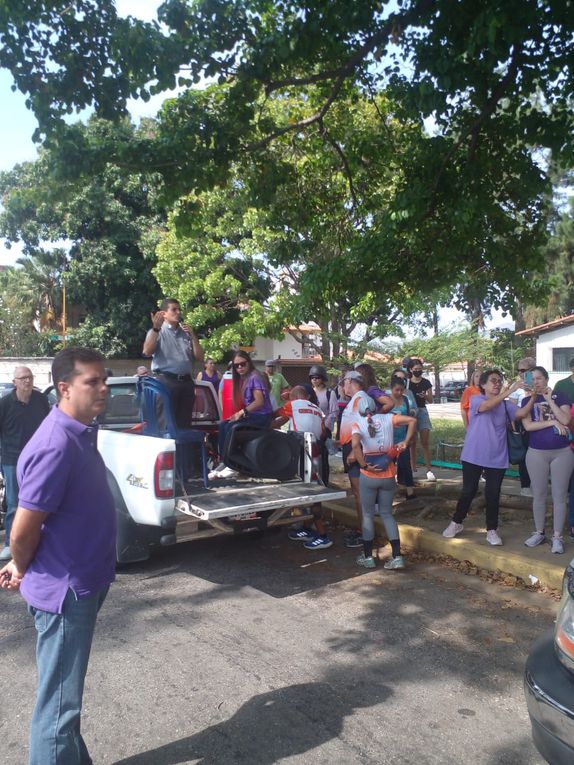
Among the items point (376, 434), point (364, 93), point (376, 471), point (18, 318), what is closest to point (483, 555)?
point (376, 471)

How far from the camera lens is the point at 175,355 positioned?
243 inches

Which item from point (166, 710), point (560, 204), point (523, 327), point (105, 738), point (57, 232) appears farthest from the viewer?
point (523, 327)

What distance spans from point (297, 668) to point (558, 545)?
10.2 ft

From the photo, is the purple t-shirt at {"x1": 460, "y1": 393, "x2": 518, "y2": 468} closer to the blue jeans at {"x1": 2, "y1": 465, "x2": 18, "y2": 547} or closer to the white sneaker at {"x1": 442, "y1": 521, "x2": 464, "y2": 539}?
the white sneaker at {"x1": 442, "y1": 521, "x2": 464, "y2": 539}

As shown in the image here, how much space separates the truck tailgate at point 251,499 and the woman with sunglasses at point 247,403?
0.59 m

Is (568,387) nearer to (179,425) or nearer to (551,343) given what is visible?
(179,425)

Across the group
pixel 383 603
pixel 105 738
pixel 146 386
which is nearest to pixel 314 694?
pixel 105 738

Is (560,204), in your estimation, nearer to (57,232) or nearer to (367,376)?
(57,232)

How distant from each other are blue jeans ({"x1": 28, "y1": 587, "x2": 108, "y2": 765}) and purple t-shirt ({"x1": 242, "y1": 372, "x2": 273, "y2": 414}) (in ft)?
13.5

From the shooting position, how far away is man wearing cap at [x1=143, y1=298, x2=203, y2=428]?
19.7ft

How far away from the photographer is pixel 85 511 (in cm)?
260

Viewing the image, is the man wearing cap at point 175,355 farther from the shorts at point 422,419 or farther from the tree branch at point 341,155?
the shorts at point 422,419

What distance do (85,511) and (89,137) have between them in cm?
576

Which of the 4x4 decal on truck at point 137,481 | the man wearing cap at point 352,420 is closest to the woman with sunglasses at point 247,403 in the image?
the man wearing cap at point 352,420
